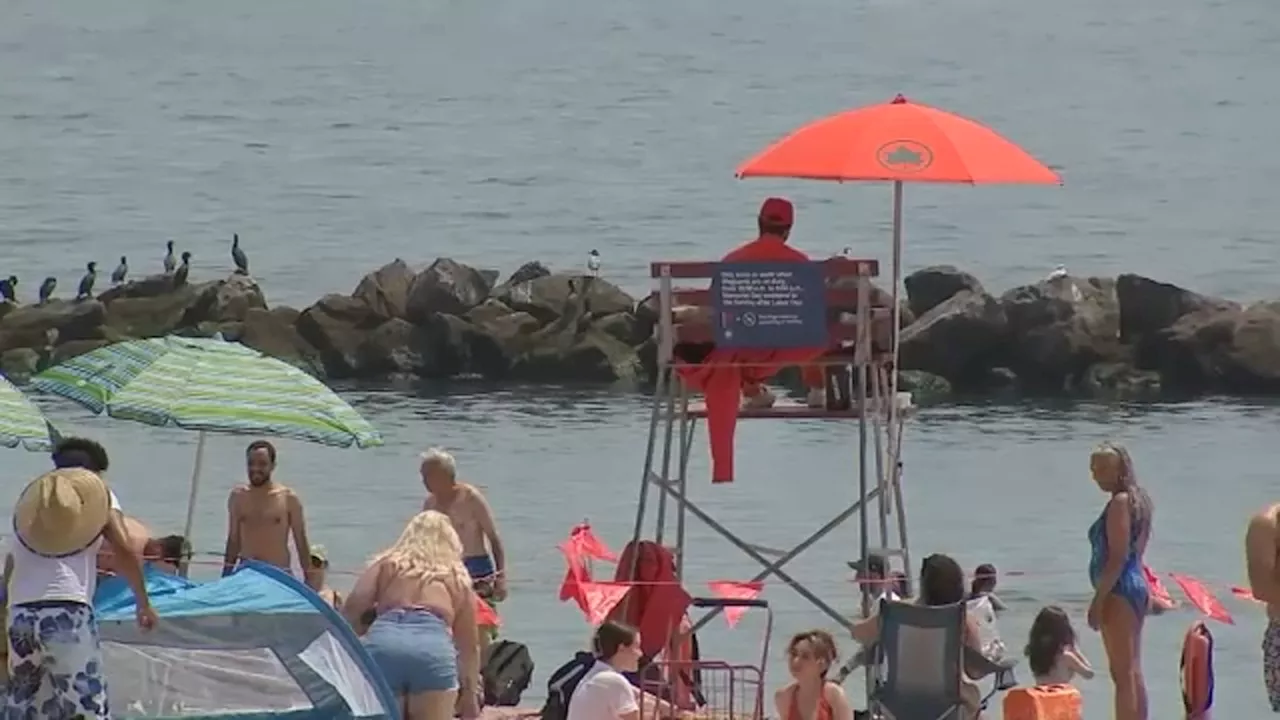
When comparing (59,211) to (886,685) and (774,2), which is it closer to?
(886,685)

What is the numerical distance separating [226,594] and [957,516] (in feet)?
48.2

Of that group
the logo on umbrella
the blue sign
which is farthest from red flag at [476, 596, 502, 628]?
the logo on umbrella

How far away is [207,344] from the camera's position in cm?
1297

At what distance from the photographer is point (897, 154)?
39.2 ft

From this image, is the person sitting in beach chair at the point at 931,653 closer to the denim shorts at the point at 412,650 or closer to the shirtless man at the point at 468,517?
the denim shorts at the point at 412,650

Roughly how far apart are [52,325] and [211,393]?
2118 centimetres

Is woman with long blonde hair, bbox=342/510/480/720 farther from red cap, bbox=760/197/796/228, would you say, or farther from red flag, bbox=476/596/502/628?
red cap, bbox=760/197/796/228

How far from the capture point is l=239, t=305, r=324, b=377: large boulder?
32688mm

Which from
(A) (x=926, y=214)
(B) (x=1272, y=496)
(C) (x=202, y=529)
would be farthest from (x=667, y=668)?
(A) (x=926, y=214)

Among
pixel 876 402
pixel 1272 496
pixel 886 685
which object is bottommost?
pixel 1272 496

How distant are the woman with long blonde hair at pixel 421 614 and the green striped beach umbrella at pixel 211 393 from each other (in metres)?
2.13

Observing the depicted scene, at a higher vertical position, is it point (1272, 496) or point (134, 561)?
point (134, 561)

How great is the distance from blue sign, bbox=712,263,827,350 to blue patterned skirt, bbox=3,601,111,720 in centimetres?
321

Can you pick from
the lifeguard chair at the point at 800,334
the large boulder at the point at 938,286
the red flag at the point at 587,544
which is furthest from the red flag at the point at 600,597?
the large boulder at the point at 938,286
